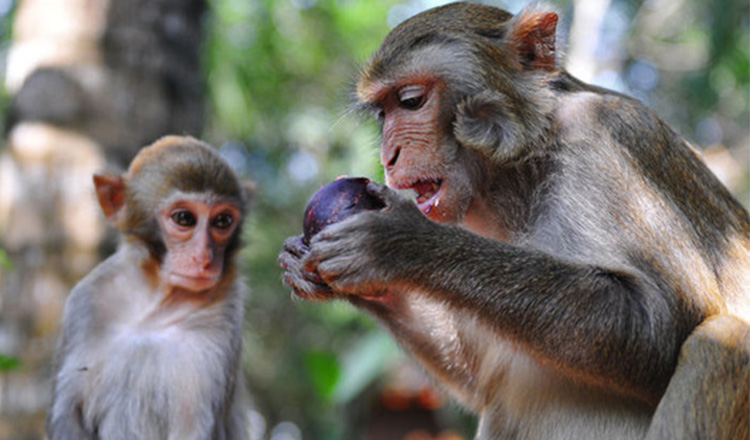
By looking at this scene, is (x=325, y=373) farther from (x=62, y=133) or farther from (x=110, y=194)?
A: (x=110, y=194)

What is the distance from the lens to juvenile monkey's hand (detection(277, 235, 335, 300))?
12.9 ft

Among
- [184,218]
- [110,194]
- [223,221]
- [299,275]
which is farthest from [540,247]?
[110,194]

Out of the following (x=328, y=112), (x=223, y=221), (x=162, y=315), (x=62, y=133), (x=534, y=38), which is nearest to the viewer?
(x=534, y=38)

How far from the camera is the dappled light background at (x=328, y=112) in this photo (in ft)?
50.7

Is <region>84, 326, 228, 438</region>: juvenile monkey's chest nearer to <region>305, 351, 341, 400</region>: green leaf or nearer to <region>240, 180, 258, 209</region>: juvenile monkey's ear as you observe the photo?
<region>240, 180, 258, 209</region>: juvenile monkey's ear

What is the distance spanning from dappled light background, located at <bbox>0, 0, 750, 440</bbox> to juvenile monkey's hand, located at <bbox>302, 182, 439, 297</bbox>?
10.3 meters

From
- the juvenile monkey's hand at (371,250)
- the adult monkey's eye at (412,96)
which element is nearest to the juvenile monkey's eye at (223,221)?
the adult monkey's eye at (412,96)

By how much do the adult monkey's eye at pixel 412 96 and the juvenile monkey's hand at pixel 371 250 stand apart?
80cm

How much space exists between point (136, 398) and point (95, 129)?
2380 mm

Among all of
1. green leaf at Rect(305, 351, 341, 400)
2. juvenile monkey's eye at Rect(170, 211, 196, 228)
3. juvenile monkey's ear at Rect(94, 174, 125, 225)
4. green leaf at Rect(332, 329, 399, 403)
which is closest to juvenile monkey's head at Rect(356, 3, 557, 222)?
juvenile monkey's eye at Rect(170, 211, 196, 228)

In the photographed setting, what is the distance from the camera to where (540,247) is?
3875 millimetres

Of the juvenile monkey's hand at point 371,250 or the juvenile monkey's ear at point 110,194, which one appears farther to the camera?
the juvenile monkey's ear at point 110,194

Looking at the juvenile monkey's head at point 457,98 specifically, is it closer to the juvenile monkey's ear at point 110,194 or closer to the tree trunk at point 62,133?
the juvenile monkey's ear at point 110,194

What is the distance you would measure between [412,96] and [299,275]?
3.46ft
